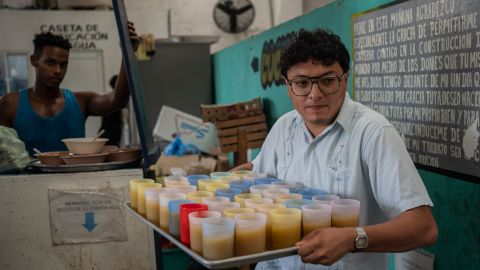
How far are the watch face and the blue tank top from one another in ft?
16.8

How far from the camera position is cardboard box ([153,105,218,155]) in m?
5.36

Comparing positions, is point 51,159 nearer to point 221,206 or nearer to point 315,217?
point 221,206

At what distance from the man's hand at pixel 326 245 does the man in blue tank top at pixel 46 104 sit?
5.95 ft

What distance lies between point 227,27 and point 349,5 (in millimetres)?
5261

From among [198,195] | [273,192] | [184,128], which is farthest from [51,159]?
[184,128]

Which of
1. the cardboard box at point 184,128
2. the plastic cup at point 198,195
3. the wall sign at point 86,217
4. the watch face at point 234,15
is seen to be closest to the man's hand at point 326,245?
the plastic cup at point 198,195

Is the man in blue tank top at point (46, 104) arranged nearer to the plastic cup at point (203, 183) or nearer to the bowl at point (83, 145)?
the bowl at point (83, 145)

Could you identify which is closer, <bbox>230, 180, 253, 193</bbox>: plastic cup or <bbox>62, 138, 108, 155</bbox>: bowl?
<bbox>230, 180, 253, 193</bbox>: plastic cup

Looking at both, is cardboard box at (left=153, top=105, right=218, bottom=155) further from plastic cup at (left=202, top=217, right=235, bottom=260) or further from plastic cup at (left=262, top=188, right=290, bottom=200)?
plastic cup at (left=202, top=217, right=235, bottom=260)

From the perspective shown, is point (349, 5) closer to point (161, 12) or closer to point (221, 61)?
point (221, 61)

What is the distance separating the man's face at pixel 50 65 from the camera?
2701 millimetres

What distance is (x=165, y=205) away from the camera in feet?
4.84

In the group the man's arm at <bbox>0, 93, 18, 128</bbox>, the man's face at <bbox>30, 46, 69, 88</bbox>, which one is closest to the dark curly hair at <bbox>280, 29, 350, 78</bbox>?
the man's face at <bbox>30, 46, 69, 88</bbox>

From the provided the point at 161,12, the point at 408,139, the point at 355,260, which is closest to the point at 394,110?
the point at 408,139
